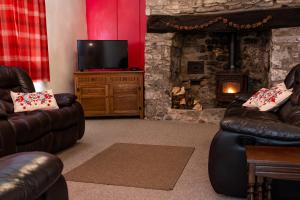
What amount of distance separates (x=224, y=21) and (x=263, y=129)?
3.14 metres

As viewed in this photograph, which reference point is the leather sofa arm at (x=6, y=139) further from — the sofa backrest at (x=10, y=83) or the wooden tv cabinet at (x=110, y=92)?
the wooden tv cabinet at (x=110, y=92)

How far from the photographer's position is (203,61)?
555 centimetres

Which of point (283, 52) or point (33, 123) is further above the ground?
point (283, 52)

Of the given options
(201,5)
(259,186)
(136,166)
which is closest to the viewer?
(259,186)

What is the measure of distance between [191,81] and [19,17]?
3097 millimetres

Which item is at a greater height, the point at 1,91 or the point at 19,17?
the point at 19,17

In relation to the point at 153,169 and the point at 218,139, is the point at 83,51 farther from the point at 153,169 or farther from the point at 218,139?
the point at 218,139

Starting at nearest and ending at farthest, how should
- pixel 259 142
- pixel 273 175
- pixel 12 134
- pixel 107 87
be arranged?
pixel 273 175 < pixel 259 142 < pixel 12 134 < pixel 107 87

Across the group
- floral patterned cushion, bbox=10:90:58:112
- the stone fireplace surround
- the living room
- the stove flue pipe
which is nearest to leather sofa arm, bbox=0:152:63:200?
the living room

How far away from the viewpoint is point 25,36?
13.5 feet

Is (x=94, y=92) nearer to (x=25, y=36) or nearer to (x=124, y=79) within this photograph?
(x=124, y=79)

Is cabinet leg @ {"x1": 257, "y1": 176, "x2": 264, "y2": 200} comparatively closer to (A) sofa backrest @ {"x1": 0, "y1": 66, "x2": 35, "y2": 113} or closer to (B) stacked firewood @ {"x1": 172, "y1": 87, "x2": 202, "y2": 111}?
(A) sofa backrest @ {"x1": 0, "y1": 66, "x2": 35, "y2": 113}

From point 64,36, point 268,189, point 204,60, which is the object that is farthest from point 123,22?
point 268,189

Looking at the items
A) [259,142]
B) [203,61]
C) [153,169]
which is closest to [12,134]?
Result: [153,169]
